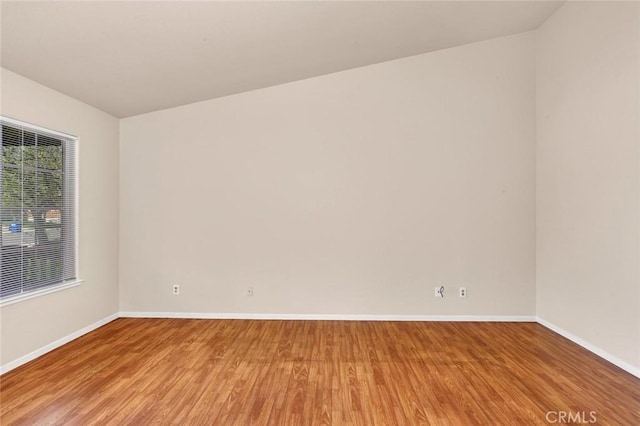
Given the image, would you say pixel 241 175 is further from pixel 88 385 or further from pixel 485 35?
pixel 485 35

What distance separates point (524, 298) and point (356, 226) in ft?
7.37

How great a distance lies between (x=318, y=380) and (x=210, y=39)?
2973 millimetres

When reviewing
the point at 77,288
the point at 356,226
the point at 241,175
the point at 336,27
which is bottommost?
the point at 77,288

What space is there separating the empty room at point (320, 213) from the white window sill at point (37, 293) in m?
0.02

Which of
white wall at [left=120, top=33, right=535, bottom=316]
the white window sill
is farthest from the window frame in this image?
white wall at [left=120, top=33, right=535, bottom=316]

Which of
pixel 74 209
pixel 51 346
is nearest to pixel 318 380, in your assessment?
pixel 51 346

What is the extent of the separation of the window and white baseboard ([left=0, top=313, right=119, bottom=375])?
0.54m

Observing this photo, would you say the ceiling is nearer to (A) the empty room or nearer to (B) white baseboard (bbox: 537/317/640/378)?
(A) the empty room

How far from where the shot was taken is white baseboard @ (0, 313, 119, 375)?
110 inches

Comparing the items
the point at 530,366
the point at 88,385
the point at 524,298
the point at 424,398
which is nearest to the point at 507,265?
the point at 524,298

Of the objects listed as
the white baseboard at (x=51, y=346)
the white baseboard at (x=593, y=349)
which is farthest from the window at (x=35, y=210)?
the white baseboard at (x=593, y=349)

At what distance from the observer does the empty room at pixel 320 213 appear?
8.15 ft

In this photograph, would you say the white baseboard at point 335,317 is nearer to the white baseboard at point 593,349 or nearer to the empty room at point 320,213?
the empty room at point 320,213

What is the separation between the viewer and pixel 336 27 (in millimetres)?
3160
